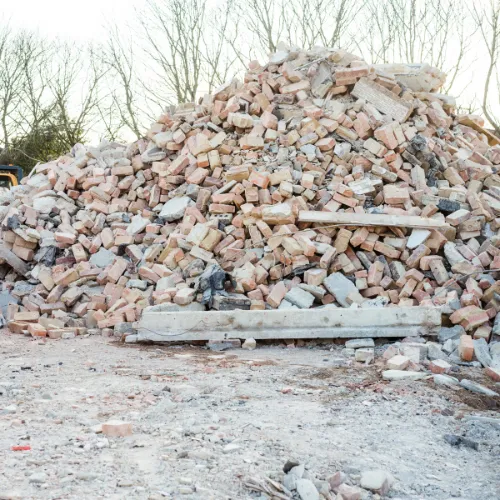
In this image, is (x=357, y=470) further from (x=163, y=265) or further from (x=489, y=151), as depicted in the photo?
(x=489, y=151)

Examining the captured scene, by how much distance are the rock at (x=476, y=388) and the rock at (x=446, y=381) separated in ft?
0.19

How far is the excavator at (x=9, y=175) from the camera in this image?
15719 millimetres

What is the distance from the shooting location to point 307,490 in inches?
108

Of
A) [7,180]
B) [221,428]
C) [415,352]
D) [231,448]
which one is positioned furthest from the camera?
[7,180]

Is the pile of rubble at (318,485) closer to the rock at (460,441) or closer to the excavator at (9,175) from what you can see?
the rock at (460,441)

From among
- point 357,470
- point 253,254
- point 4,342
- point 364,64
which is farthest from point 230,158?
point 357,470

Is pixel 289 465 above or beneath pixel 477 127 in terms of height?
beneath

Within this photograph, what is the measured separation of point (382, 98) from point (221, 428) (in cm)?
640

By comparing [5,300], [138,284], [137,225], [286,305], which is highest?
[137,225]

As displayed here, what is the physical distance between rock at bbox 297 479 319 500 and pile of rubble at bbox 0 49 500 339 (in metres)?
3.87

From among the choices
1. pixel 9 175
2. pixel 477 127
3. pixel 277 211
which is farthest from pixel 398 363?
pixel 9 175

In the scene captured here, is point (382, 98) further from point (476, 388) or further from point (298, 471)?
point (298, 471)

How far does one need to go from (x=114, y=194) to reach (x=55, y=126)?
705 inches

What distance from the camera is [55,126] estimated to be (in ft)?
83.7
